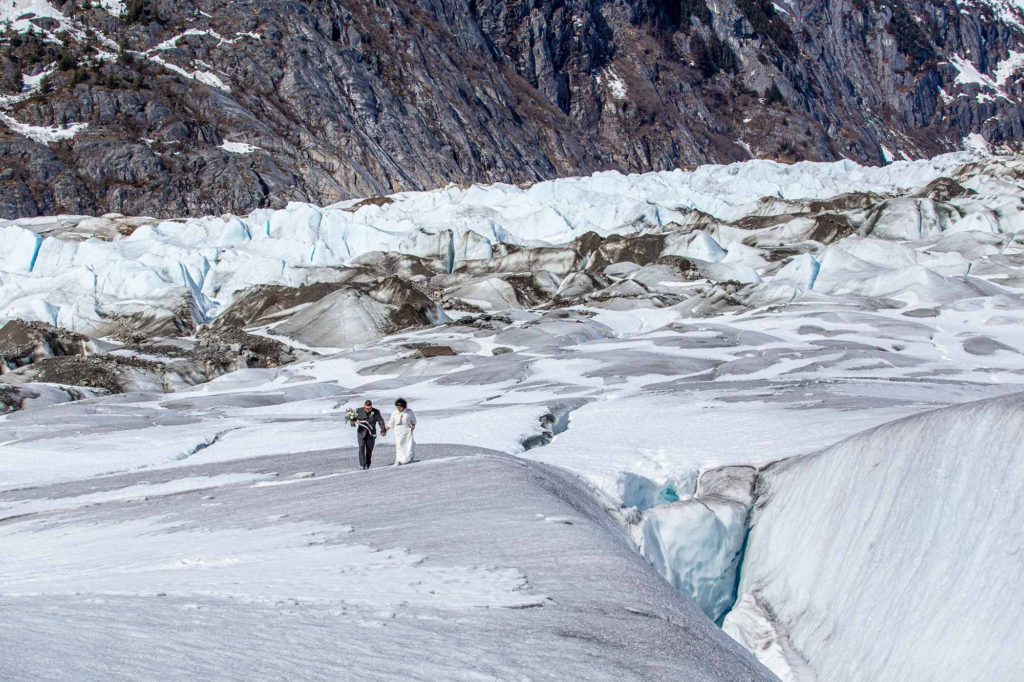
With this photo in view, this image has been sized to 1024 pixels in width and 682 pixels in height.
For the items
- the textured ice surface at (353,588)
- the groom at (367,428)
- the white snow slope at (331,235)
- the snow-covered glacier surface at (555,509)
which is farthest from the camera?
the white snow slope at (331,235)

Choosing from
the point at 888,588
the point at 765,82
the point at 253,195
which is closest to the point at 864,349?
the point at 888,588

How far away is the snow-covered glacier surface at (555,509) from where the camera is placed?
701cm

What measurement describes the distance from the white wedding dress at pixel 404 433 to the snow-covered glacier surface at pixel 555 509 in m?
0.47

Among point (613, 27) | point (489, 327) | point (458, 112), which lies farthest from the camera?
point (613, 27)

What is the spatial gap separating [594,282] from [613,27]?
120m

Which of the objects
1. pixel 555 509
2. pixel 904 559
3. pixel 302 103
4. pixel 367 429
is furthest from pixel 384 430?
pixel 302 103

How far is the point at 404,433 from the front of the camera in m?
14.4

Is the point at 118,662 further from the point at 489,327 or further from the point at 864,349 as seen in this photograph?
the point at 489,327

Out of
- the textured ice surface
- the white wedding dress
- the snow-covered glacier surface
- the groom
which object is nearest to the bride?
the white wedding dress

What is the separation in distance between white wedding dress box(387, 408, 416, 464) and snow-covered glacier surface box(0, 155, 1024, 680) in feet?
1.55

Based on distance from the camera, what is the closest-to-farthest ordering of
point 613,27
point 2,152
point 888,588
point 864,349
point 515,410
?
point 888,588 → point 515,410 → point 864,349 → point 2,152 → point 613,27

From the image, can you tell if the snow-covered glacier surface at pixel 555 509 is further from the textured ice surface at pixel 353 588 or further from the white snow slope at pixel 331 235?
the white snow slope at pixel 331 235

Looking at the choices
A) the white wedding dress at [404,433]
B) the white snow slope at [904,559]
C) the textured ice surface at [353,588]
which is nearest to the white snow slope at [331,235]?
the white snow slope at [904,559]

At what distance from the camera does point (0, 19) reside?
103500 mm
